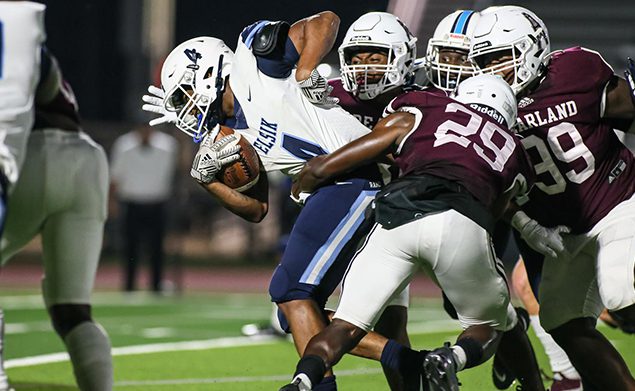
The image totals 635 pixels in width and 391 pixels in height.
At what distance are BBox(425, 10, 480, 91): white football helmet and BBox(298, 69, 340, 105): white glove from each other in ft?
1.91

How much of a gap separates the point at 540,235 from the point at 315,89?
1.12m

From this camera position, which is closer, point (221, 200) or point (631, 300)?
point (631, 300)

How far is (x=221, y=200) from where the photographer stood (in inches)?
189

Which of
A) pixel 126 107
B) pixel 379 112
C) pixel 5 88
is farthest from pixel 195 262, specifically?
pixel 5 88

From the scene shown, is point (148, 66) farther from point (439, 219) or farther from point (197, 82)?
point (439, 219)

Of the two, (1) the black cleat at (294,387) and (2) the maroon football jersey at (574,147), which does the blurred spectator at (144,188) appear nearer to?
(2) the maroon football jersey at (574,147)

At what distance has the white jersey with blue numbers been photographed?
15.3ft

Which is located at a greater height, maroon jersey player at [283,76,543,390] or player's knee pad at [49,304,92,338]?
maroon jersey player at [283,76,543,390]

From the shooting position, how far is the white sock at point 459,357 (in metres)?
4.09

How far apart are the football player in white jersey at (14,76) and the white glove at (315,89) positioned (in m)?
1.26

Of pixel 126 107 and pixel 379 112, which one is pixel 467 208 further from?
pixel 126 107

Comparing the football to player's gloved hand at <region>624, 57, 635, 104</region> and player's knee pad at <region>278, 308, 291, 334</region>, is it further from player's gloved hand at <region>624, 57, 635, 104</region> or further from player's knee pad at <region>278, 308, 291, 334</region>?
player's gloved hand at <region>624, 57, 635, 104</region>

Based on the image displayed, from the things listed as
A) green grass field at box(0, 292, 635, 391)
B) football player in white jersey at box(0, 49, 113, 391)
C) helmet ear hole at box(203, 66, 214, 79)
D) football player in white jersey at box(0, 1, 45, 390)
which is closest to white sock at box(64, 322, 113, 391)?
football player in white jersey at box(0, 49, 113, 391)

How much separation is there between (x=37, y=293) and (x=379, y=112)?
28.8ft
